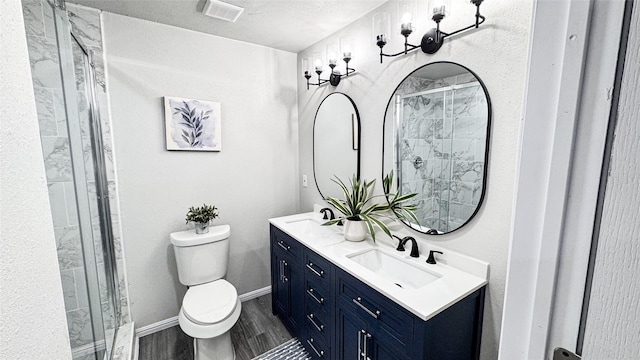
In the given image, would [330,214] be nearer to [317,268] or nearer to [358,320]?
[317,268]

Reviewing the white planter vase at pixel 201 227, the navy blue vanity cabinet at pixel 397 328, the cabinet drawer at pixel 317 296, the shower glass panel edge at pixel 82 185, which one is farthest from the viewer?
the white planter vase at pixel 201 227

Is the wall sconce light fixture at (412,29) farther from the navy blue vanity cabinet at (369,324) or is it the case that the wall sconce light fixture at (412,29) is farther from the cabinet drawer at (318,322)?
the cabinet drawer at (318,322)

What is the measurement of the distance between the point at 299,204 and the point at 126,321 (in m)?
1.69

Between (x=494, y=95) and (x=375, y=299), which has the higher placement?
(x=494, y=95)

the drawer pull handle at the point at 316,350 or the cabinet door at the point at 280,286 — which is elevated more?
the cabinet door at the point at 280,286

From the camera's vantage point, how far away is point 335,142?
7.19 ft

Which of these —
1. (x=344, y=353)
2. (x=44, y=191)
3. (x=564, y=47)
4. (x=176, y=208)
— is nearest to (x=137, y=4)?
(x=176, y=208)

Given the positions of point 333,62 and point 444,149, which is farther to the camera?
point 333,62

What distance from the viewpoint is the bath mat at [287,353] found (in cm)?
185

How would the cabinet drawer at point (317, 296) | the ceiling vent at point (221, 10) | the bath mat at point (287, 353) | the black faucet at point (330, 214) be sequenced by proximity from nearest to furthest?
1. the cabinet drawer at point (317, 296)
2. the ceiling vent at point (221, 10)
3. the bath mat at point (287, 353)
4. the black faucet at point (330, 214)

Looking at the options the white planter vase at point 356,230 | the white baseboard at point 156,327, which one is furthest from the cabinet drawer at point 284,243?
the white baseboard at point 156,327

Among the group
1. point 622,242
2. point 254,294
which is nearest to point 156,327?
point 254,294

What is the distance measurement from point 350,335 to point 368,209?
2.51 ft

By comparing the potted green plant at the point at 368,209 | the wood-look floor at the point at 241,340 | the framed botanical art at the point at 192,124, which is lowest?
the wood-look floor at the point at 241,340
